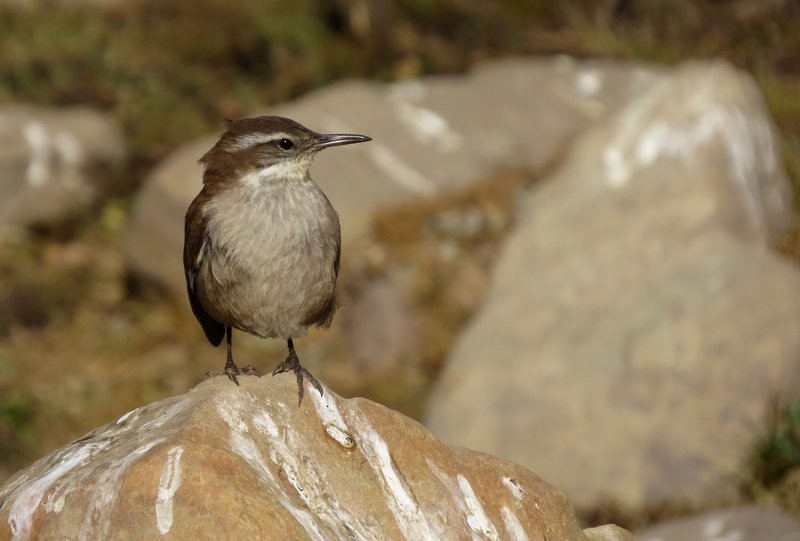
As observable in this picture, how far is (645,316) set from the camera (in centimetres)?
895

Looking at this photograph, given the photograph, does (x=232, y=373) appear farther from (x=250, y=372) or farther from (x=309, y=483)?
(x=309, y=483)

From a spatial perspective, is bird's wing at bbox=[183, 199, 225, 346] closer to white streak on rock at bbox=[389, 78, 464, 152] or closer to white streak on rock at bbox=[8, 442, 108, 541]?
white streak on rock at bbox=[8, 442, 108, 541]

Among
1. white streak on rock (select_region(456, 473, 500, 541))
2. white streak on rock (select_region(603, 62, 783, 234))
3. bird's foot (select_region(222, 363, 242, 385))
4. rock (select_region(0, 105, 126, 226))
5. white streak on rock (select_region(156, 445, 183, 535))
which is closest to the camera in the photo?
white streak on rock (select_region(156, 445, 183, 535))

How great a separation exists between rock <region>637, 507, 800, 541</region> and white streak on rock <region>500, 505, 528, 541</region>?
228cm

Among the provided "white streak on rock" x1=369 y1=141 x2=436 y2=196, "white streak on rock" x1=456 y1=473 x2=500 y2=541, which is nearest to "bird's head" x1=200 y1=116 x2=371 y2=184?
"white streak on rock" x1=456 y1=473 x2=500 y2=541

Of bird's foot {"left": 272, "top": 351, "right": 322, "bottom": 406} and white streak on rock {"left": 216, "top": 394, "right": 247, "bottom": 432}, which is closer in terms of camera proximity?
white streak on rock {"left": 216, "top": 394, "right": 247, "bottom": 432}

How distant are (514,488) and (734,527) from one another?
2.44 meters

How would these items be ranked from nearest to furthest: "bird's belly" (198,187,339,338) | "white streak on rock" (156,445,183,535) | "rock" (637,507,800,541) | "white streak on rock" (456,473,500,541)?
"white streak on rock" (156,445,183,535) → "white streak on rock" (456,473,500,541) → "bird's belly" (198,187,339,338) → "rock" (637,507,800,541)

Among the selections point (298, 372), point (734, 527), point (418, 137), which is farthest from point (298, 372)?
point (418, 137)

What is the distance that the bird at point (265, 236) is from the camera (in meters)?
5.28

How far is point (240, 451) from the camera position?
4.34m

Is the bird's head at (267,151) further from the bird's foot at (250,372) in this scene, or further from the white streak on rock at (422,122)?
the white streak on rock at (422,122)

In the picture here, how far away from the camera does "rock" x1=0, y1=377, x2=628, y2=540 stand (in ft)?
13.3

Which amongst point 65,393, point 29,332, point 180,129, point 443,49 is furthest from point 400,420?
point 443,49
